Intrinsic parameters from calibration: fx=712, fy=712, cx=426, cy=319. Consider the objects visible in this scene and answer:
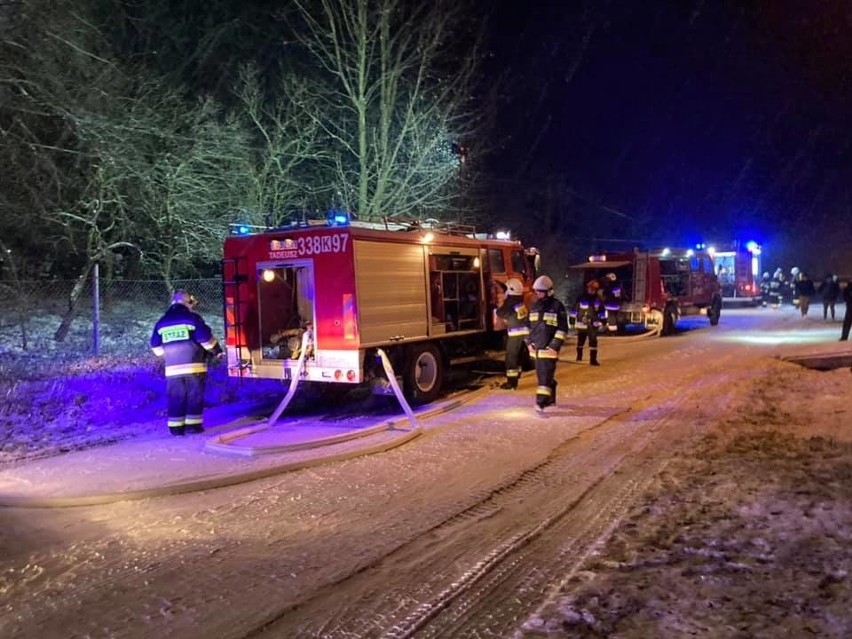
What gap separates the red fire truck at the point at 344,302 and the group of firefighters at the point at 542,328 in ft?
3.07

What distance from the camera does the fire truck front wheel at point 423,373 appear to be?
32.8 ft

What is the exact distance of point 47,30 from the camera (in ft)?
33.8

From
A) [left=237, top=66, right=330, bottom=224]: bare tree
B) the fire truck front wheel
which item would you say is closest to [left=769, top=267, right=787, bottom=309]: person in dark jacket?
[left=237, top=66, right=330, bottom=224]: bare tree

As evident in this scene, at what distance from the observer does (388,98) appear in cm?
1755

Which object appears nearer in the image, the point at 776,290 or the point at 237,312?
the point at 237,312

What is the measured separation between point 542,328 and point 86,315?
451 inches

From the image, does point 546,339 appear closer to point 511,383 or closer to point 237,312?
point 511,383

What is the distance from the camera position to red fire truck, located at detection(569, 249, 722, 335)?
1953cm

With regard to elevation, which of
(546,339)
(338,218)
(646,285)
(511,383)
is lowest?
(511,383)

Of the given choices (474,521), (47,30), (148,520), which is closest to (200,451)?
(148,520)

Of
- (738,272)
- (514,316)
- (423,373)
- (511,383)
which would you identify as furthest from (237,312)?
(738,272)

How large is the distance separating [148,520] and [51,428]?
4000 mm

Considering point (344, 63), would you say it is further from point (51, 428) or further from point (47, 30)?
point (51, 428)

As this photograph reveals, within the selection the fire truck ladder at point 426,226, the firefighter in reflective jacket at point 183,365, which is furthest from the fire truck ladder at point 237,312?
the fire truck ladder at point 426,226
